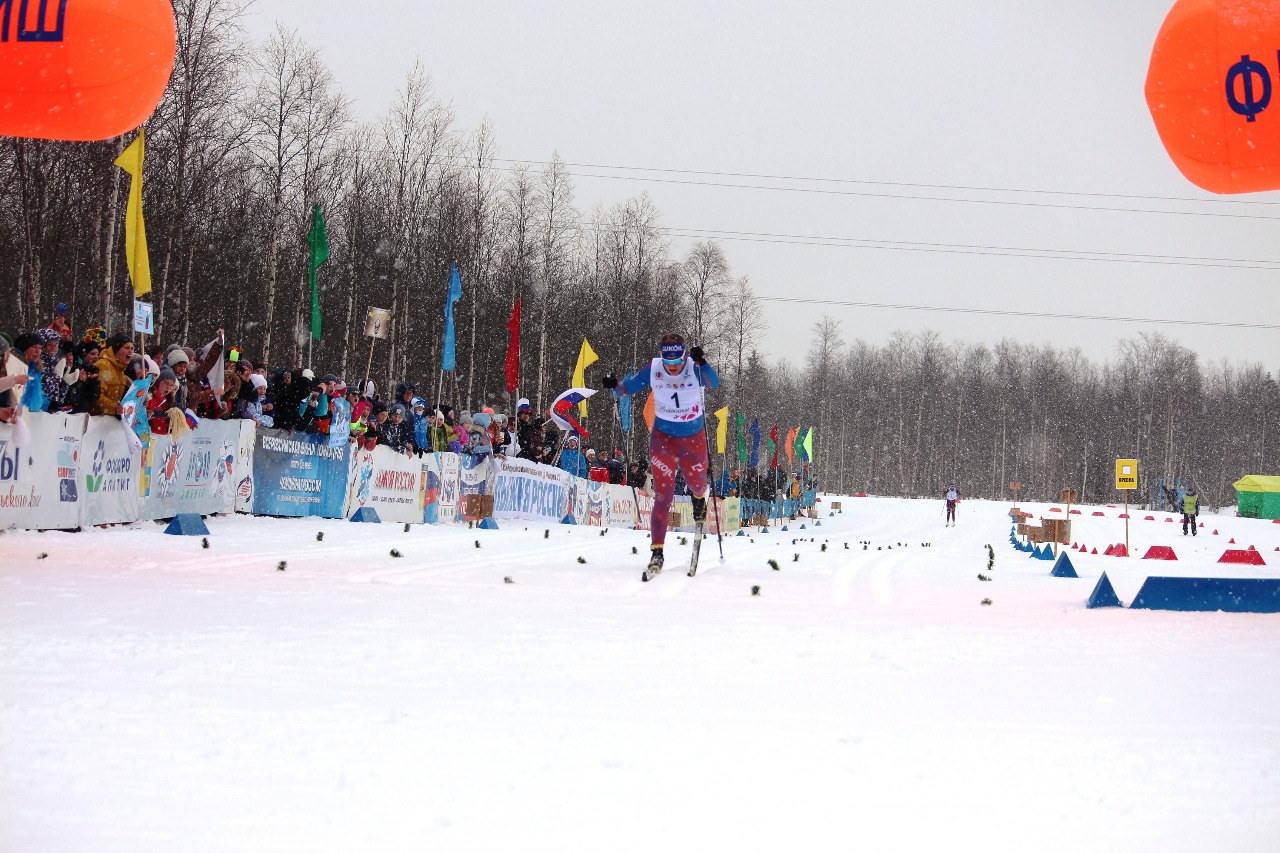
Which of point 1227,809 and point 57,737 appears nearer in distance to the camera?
point 1227,809

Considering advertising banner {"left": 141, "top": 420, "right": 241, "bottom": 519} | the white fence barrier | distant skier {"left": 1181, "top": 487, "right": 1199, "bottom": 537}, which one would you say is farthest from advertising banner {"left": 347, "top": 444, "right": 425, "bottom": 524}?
distant skier {"left": 1181, "top": 487, "right": 1199, "bottom": 537}

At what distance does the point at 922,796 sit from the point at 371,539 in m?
9.22

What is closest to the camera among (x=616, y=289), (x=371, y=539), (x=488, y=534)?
(x=371, y=539)

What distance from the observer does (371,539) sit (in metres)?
11.2

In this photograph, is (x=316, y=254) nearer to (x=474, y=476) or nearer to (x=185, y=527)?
(x=474, y=476)

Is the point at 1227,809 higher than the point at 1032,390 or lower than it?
lower

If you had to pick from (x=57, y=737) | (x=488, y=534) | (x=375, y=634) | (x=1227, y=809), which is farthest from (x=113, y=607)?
(x=488, y=534)

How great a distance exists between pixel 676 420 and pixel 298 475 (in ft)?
23.1

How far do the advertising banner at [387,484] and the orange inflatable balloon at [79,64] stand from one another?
7.45 metres

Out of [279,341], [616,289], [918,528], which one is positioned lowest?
[918,528]

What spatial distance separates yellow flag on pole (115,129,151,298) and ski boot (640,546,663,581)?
27.4 feet

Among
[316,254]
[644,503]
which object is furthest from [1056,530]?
[316,254]

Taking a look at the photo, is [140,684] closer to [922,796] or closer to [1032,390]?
[922,796]

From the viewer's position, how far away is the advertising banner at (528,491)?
64.3 ft
